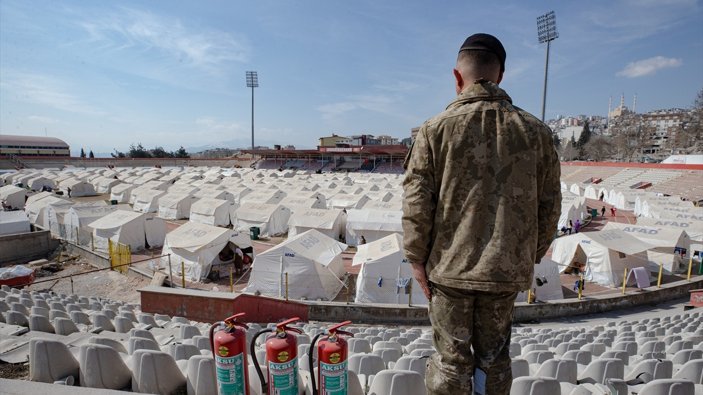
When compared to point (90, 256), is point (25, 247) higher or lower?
higher

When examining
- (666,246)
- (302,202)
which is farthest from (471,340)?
(302,202)

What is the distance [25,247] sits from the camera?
1988 cm

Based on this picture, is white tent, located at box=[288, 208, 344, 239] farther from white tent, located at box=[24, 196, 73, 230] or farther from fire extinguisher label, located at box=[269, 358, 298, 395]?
fire extinguisher label, located at box=[269, 358, 298, 395]

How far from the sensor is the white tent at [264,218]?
2358 centimetres

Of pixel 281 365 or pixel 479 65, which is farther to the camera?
pixel 281 365

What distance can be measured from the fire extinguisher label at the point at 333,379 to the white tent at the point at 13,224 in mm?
25722

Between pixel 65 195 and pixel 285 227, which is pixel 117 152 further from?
pixel 285 227

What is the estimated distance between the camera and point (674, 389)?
8.43 feet

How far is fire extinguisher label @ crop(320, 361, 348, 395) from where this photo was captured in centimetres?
255

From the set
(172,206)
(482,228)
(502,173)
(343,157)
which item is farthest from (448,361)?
(343,157)

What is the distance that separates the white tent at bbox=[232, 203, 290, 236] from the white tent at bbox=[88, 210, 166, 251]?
17.5 feet

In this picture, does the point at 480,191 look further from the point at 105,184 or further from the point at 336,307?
the point at 105,184

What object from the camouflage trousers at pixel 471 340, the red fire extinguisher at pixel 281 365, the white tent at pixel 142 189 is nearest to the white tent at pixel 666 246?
the camouflage trousers at pixel 471 340

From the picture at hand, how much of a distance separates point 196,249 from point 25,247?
13151 mm
